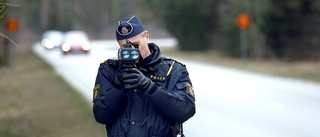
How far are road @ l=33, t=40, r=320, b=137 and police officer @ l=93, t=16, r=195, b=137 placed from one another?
23.5 ft

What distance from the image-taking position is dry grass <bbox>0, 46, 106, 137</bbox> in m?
14.0

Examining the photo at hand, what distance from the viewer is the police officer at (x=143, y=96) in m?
4.48

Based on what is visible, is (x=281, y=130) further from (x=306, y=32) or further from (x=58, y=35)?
(x=58, y=35)

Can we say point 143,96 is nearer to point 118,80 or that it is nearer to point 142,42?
point 118,80

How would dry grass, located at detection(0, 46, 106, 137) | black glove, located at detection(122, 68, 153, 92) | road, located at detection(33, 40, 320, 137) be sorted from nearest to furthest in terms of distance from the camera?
1. black glove, located at detection(122, 68, 153, 92)
2. road, located at detection(33, 40, 320, 137)
3. dry grass, located at detection(0, 46, 106, 137)

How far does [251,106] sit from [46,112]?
4.46 metres

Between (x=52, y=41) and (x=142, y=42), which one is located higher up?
(x=142, y=42)

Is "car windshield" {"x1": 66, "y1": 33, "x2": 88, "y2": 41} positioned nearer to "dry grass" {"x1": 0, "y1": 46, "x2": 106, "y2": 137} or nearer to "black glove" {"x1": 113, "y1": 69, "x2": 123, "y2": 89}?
"dry grass" {"x1": 0, "y1": 46, "x2": 106, "y2": 137}

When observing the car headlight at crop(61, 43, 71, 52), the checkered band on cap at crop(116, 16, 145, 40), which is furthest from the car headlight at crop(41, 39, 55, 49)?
the checkered band on cap at crop(116, 16, 145, 40)

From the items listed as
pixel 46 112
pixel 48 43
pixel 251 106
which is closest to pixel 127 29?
pixel 251 106

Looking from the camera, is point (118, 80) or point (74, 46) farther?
point (74, 46)

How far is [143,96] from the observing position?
4.53 m

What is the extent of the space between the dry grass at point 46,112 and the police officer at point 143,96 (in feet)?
25.4

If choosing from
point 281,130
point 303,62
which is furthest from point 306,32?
point 281,130
